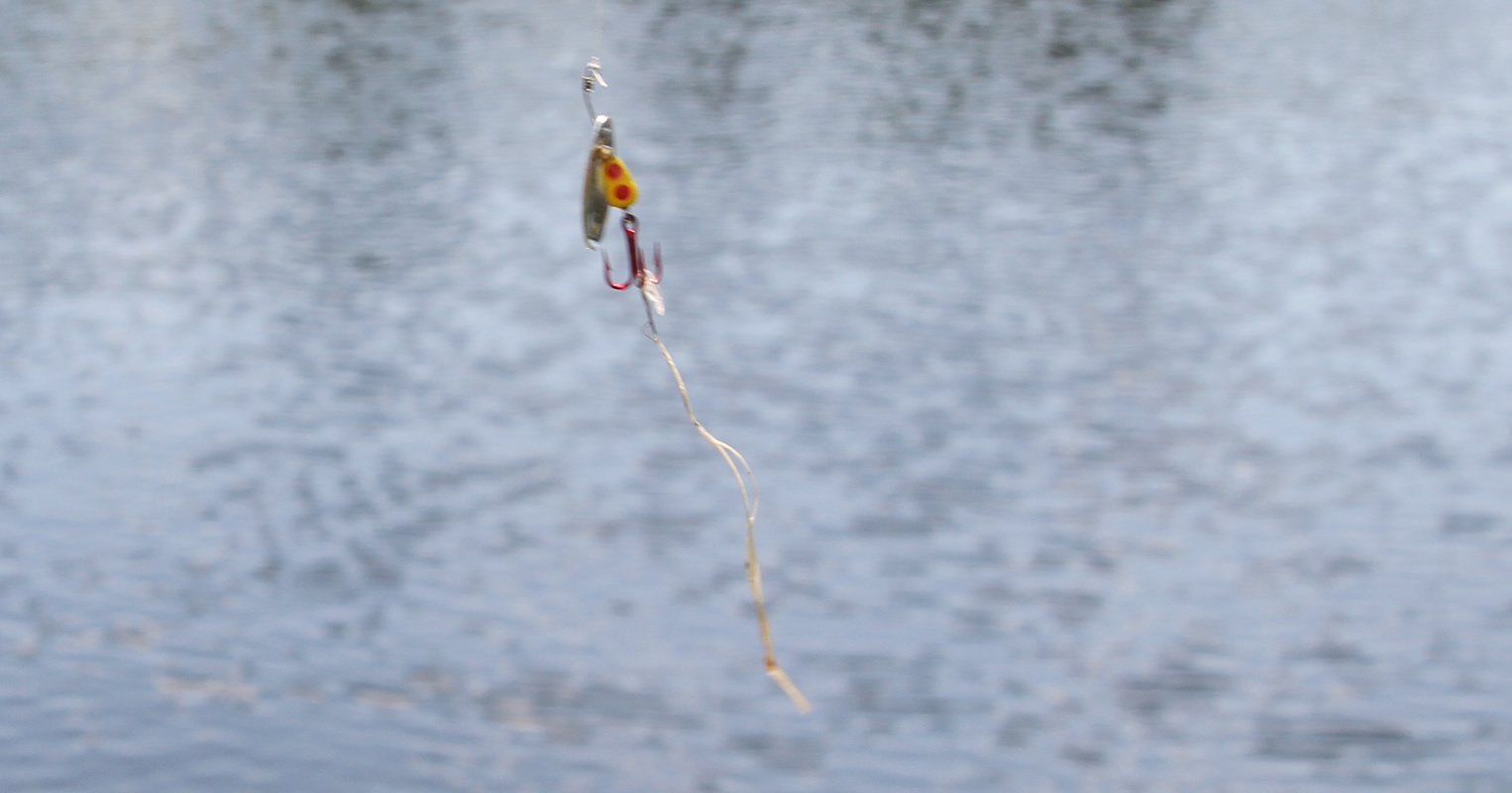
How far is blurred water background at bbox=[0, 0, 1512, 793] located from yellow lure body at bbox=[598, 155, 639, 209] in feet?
7.05

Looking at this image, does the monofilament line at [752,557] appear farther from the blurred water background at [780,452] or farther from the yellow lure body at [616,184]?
the yellow lure body at [616,184]

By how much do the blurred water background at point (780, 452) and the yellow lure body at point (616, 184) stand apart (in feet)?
7.05

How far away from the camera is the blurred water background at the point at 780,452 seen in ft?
18.2

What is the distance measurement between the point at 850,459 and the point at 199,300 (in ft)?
19.2

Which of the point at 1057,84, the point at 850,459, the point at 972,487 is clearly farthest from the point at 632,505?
the point at 1057,84

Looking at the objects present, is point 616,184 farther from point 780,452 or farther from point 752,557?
point 780,452

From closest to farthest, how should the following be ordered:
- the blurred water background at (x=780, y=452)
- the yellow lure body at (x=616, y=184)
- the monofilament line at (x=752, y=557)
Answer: the monofilament line at (x=752, y=557), the yellow lure body at (x=616, y=184), the blurred water background at (x=780, y=452)

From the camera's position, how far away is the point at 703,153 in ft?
49.7

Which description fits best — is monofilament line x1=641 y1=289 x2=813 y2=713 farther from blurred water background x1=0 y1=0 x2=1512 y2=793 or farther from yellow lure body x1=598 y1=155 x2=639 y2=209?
yellow lure body x1=598 y1=155 x2=639 y2=209

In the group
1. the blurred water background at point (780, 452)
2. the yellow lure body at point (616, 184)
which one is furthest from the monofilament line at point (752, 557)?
the yellow lure body at point (616, 184)

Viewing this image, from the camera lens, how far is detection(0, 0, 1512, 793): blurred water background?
5.55 metres

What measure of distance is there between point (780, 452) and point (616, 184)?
3.73m

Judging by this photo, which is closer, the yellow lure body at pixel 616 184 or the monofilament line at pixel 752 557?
the monofilament line at pixel 752 557

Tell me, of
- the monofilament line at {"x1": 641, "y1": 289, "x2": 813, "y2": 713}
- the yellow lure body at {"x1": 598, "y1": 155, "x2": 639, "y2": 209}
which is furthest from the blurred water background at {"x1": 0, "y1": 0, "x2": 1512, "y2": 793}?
the yellow lure body at {"x1": 598, "y1": 155, "x2": 639, "y2": 209}
